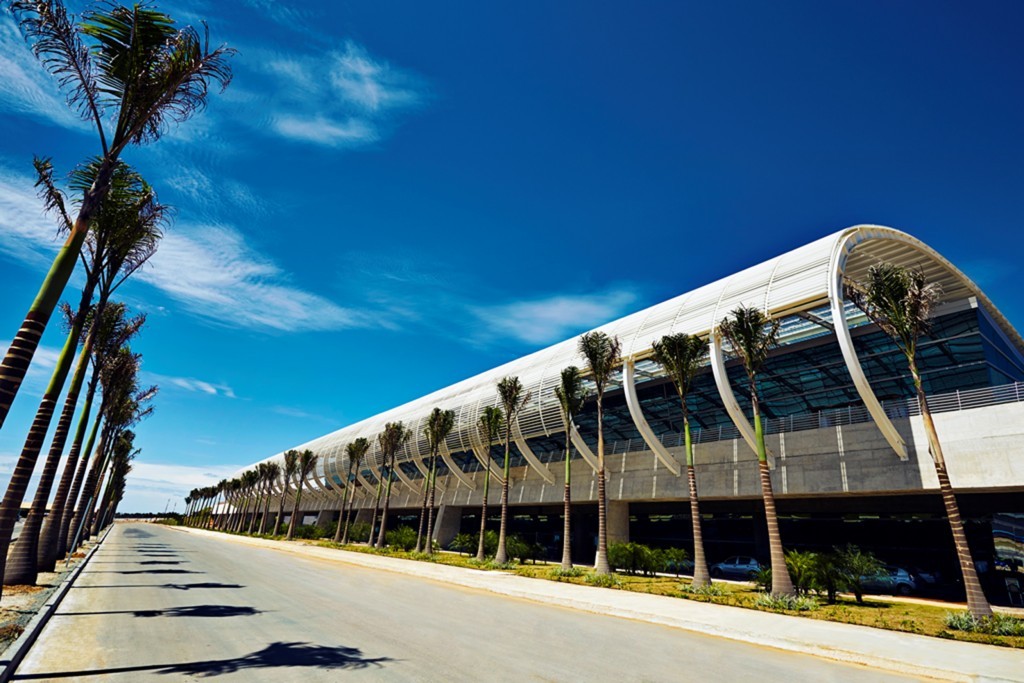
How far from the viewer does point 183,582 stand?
19250 mm

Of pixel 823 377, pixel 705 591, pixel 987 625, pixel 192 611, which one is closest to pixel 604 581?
pixel 705 591

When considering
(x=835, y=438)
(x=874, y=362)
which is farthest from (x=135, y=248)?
(x=874, y=362)

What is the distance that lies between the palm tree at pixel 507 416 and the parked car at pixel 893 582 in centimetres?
2034

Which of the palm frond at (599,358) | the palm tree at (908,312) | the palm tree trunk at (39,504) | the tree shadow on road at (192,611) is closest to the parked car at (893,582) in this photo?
the palm tree at (908,312)

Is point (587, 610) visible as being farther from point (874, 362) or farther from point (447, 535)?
point (447, 535)

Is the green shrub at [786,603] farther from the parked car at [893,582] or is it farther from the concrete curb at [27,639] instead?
the concrete curb at [27,639]

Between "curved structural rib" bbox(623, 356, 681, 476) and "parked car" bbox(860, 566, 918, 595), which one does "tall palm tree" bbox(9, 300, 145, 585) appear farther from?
"parked car" bbox(860, 566, 918, 595)

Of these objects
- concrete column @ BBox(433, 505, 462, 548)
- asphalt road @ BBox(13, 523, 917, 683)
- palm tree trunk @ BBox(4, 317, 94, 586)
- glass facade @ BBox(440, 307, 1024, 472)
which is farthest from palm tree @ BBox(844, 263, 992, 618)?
concrete column @ BBox(433, 505, 462, 548)

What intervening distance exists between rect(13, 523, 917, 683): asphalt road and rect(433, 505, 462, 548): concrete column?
123ft

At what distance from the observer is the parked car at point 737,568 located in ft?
101

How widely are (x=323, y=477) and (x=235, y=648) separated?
80.3 metres

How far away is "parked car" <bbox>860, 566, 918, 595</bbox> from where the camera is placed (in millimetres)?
24906

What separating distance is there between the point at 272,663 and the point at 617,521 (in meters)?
30.2

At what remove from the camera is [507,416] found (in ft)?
126
